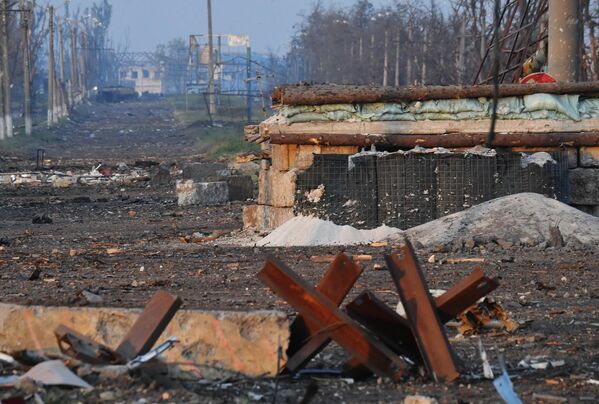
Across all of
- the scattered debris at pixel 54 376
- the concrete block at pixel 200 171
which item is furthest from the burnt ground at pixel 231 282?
the concrete block at pixel 200 171

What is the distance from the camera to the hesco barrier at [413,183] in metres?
13.5

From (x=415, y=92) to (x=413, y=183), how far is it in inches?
58.6

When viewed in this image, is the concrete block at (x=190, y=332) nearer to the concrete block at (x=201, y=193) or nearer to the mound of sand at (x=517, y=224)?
the mound of sand at (x=517, y=224)

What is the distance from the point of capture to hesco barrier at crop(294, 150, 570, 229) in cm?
1348

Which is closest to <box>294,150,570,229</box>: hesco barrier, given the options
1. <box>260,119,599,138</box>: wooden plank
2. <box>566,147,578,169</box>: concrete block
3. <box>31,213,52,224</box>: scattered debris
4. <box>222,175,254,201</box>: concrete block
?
<box>566,147,578,169</box>: concrete block

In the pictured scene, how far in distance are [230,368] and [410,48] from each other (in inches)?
2182

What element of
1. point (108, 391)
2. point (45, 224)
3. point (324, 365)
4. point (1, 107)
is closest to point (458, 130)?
point (45, 224)

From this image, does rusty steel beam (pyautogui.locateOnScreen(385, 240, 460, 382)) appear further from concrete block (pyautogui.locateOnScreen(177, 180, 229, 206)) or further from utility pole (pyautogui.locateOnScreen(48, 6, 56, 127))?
utility pole (pyautogui.locateOnScreen(48, 6, 56, 127))

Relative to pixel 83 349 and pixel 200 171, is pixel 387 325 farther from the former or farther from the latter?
pixel 200 171

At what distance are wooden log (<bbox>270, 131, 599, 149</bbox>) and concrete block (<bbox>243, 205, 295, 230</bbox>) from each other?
83 centimetres

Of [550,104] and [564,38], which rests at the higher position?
[564,38]

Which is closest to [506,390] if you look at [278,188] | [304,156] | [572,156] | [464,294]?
Answer: [464,294]

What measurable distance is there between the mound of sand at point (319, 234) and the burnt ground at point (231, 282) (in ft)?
1.95

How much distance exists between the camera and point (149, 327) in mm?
6148
